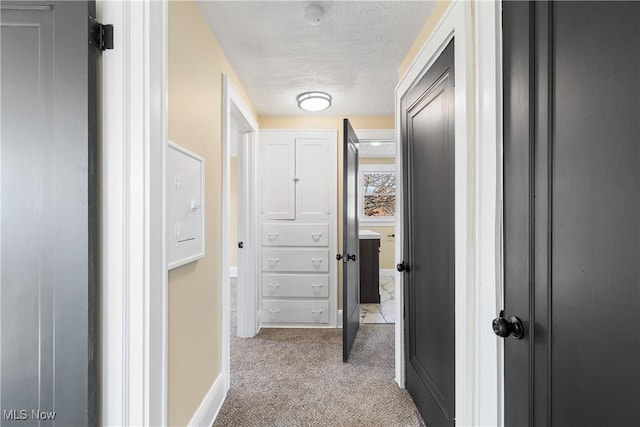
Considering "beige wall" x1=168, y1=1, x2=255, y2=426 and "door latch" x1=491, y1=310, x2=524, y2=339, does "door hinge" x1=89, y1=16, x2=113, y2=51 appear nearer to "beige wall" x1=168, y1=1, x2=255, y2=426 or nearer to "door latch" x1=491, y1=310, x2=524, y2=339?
"beige wall" x1=168, y1=1, x2=255, y2=426

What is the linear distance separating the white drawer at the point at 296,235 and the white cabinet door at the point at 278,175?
13 centimetres

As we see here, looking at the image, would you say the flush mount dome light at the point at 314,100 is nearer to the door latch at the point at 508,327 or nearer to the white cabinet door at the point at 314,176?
the white cabinet door at the point at 314,176

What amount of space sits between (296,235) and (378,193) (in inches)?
121

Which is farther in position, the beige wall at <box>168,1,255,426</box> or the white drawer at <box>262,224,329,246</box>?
the white drawer at <box>262,224,329,246</box>

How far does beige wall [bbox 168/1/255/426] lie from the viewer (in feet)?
4.41

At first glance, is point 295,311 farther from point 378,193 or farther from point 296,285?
point 378,193

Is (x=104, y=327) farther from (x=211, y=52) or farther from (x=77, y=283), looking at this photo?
(x=211, y=52)

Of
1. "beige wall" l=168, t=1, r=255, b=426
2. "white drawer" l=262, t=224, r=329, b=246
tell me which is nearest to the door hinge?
"beige wall" l=168, t=1, r=255, b=426

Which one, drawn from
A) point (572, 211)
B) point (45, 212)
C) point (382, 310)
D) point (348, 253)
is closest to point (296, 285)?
point (348, 253)

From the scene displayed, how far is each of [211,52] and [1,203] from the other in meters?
1.29

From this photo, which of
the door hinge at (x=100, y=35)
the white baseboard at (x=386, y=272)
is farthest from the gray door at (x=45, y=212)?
the white baseboard at (x=386, y=272)

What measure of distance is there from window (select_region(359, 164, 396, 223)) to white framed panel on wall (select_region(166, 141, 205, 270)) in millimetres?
4568

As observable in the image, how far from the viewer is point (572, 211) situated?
730 millimetres

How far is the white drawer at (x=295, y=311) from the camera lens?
3309mm
